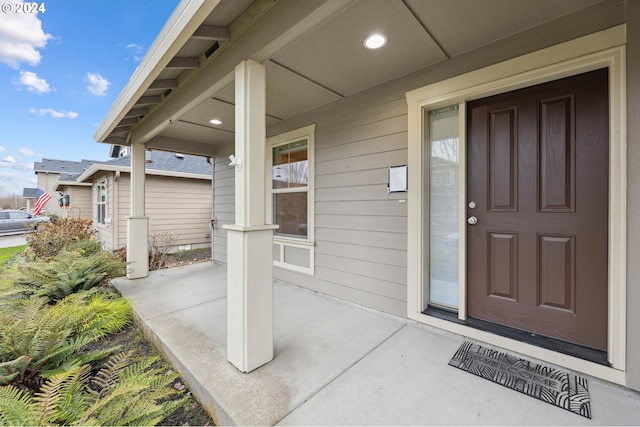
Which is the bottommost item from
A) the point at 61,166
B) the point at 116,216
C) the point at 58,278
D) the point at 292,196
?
the point at 58,278

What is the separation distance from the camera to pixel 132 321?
113 inches

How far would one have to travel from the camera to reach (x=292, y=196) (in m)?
3.85

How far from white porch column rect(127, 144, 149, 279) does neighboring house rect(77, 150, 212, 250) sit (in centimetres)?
243

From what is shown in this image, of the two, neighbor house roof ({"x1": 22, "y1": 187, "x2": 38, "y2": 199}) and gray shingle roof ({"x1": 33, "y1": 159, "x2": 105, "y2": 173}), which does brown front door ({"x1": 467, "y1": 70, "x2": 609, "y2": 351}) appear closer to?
gray shingle roof ({"x1": 33, "y1": 159, "x2": 105, "y2": 173})

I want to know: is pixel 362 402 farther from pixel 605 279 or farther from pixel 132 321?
pixel 132 321

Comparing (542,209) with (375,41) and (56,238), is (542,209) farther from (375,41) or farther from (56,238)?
(56,238)

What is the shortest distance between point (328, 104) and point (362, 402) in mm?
2999

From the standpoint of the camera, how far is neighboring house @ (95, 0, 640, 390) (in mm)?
1632

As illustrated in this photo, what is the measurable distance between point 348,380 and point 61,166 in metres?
23.3

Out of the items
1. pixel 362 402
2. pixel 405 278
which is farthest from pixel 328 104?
pixel 362 402

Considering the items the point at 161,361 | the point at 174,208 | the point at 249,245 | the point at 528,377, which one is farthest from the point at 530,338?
the point at 174,208
